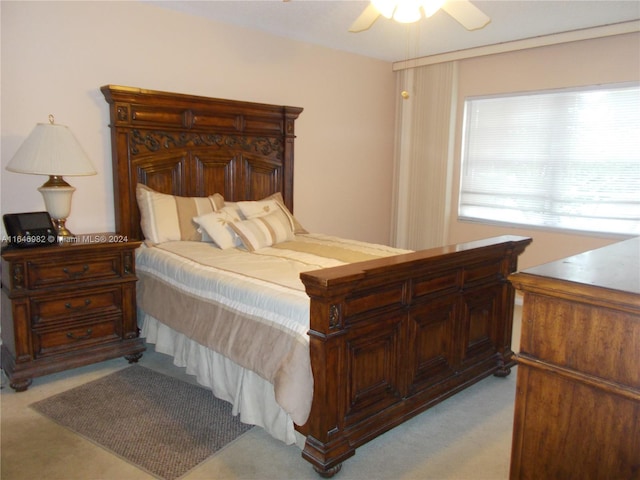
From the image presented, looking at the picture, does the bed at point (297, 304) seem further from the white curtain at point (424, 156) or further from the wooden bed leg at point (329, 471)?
the white curtain at point (424, 156)

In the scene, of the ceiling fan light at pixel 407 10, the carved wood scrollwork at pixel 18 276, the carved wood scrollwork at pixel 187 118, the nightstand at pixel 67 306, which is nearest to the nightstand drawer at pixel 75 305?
the nightstand at pixel 67 306

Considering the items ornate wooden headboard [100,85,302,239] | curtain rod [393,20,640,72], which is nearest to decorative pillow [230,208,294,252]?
ornate wooden headboard [100,85,302,239]

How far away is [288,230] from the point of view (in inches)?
142

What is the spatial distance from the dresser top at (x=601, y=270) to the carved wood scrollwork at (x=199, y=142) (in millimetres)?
2919

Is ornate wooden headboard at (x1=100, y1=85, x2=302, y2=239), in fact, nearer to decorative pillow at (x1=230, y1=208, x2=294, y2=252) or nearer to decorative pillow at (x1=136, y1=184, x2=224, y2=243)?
decorative pillow at (x1=136, y1=184, x2=224, y2=243)

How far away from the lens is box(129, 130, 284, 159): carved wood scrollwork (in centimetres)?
341

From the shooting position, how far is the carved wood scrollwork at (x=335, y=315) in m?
1.92

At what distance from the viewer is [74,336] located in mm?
2906

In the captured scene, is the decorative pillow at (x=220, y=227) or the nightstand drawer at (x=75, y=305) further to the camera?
the decorative pillow at (x=220, y=227)

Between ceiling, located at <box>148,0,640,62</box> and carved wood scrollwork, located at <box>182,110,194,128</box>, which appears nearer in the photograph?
ceiling, located at <box>148,0,640,62</box>

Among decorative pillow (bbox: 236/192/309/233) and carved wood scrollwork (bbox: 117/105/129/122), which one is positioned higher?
carved wood scrollwork (bbox: 117/105/129/122)

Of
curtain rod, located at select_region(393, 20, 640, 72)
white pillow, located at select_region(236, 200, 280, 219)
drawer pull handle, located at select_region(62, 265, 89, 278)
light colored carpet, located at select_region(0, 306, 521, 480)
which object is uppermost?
curtain rod, located at select_region(393, 20, 640, 72)

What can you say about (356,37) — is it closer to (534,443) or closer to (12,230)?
(12,230)

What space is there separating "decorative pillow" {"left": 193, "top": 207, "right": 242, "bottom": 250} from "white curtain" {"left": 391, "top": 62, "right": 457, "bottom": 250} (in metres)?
2.52
